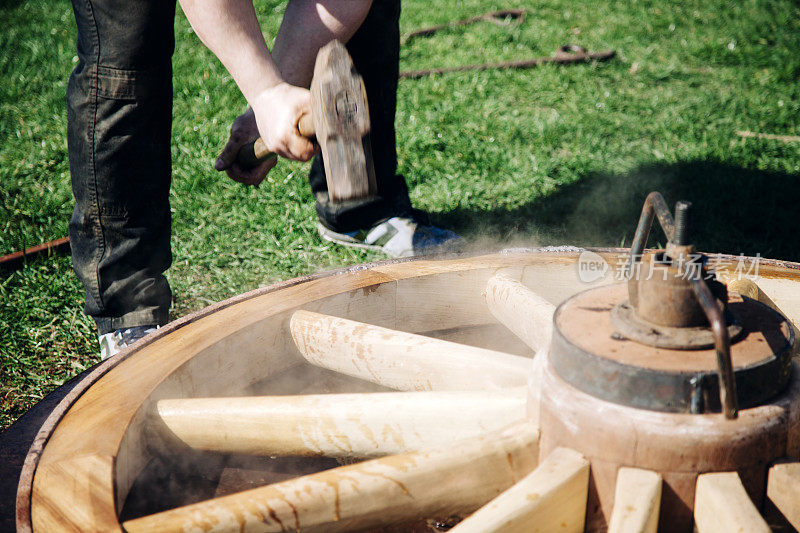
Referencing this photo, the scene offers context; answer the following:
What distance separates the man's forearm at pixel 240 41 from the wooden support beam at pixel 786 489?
1114 millimetres

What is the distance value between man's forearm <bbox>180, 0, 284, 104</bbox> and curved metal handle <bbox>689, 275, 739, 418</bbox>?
0.95 m

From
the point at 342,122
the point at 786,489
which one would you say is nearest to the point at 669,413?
the point at 786,489

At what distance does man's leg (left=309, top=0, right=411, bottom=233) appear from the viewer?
8.22 feet

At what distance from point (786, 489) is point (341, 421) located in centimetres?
62

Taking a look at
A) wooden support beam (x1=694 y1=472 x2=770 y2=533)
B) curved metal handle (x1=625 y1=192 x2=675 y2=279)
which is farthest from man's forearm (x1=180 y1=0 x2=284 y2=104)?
wooden support beam (x1=694 y1=472 x2=770 y2=533)

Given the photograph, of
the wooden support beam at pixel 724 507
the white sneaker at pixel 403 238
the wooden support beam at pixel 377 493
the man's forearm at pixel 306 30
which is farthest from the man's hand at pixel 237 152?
the wooden support beam at pixel 724 507

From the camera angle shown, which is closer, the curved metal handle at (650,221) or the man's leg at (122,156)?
the curved metal handle at (650,221)

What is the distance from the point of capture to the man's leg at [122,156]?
5.90 feet

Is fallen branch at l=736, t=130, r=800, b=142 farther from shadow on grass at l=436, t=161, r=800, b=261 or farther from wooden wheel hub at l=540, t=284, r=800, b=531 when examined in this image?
wooden wheel hub at l=540, t=284, r=800, b=531

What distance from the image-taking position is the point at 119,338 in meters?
1.98

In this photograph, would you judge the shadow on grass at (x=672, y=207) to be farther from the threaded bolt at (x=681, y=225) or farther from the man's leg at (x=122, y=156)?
the threaded bolt at (x=681, y=225)

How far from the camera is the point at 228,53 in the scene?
1.47 meters

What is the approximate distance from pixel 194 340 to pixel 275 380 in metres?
0.21

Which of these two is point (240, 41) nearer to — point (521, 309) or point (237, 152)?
point (237, 152)
